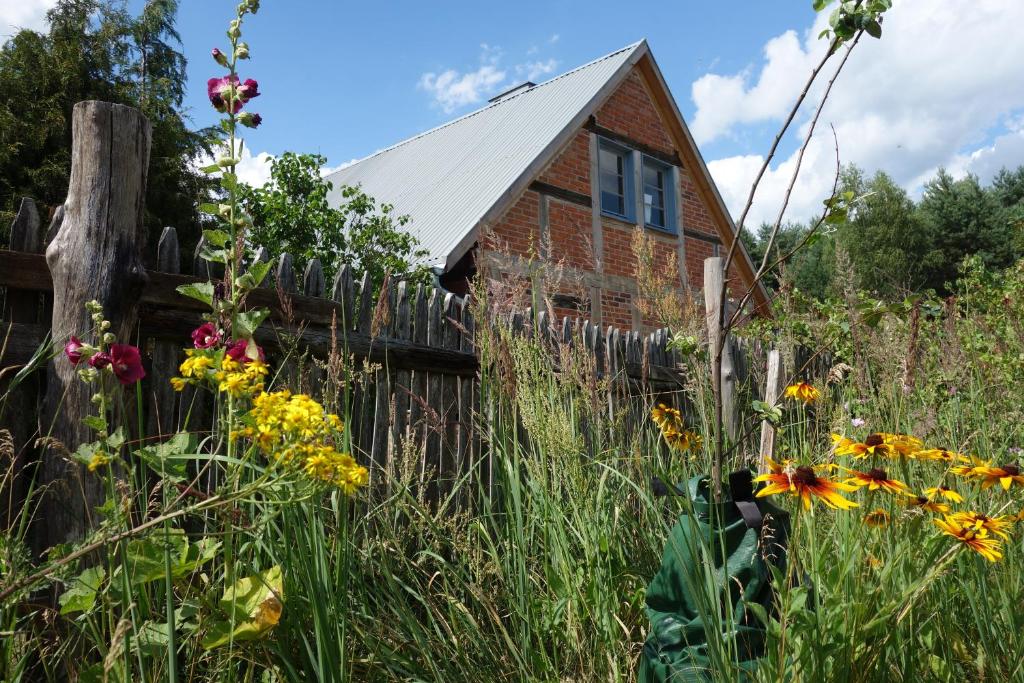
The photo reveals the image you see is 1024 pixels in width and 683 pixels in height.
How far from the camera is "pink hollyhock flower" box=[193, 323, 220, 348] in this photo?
1320mm

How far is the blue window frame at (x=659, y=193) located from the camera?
1187cm

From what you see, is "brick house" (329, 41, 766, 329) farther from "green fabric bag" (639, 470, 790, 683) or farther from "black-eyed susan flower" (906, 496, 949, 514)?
"black-eyed susan flower" (906, 496, 949, 514)

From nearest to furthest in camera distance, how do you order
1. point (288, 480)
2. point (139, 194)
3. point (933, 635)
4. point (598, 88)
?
point (288, 480), point (933, 635), point (139, 194), point (598, 88)

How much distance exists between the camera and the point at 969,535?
1.29m

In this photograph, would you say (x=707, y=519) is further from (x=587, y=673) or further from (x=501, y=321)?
(x=501, y=321)

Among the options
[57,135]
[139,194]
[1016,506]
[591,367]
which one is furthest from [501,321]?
[57,135]

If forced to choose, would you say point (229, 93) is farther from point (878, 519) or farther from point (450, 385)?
point (450, 385)

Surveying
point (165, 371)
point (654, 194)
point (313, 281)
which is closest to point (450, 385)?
point (313, 281)

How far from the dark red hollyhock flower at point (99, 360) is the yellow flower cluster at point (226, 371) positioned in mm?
129

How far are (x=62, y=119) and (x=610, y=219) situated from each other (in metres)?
7.44

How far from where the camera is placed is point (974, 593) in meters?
1.67

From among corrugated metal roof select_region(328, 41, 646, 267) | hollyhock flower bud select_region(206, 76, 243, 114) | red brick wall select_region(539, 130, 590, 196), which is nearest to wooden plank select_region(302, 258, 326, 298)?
hollyhock flower bud select_region(206, 76, 243, 114)

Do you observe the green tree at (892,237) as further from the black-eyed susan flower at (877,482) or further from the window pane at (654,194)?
the black-eyed susan flower at (877,482)

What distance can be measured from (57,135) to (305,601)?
10.7 metres
